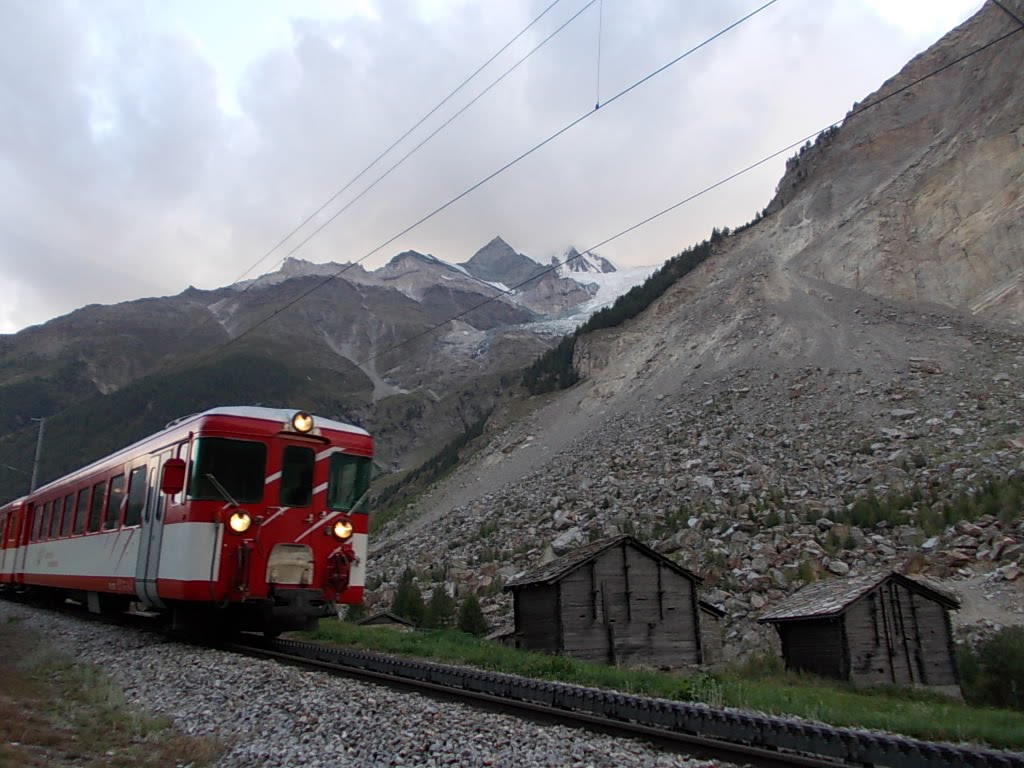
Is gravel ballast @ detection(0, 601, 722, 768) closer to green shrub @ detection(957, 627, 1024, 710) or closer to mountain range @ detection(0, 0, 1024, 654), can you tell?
mountain range @ detection(0, 0, 1024, 654)

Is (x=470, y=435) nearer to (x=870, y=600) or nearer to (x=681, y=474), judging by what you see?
(x=681, y=474)

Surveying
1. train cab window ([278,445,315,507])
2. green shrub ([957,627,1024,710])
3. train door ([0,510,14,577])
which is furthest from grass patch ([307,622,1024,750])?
train door ([0,510,14,577])

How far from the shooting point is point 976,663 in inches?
824

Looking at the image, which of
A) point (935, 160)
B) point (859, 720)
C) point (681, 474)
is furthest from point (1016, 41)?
point (859, 720)

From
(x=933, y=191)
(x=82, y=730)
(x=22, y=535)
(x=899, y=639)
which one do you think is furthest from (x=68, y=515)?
(x=933, y=191)

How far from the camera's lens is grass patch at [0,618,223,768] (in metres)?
5.83

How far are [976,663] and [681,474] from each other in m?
17.7

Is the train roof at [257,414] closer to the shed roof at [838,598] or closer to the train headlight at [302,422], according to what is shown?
the train headlight at [302,422]

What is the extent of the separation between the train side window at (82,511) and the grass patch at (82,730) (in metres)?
5.40

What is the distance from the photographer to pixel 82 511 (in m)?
15.1

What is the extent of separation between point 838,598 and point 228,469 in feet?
54.3

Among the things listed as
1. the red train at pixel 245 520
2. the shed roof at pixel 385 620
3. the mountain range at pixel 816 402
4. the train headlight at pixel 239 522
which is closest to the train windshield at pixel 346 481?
the red train at pixel 245 520

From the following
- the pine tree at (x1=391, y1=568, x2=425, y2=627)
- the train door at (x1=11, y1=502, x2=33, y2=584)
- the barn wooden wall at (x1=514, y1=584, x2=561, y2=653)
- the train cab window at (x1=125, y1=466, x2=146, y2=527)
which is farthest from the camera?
the pine tree at (x1=391, y1=568, x2=425, y2=627)

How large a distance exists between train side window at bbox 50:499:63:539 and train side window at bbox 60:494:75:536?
1.59 ft
